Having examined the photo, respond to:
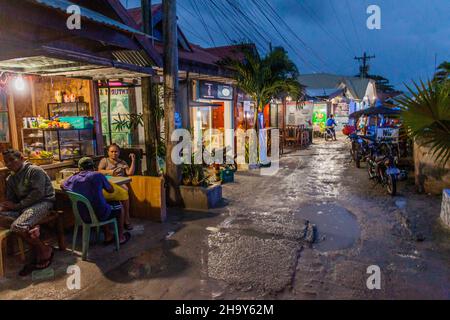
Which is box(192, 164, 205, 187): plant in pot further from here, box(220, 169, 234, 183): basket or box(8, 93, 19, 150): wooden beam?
box(8, 93, 19, 150): wooden beam

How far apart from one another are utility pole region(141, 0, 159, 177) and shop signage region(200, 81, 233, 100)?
406 centimetres

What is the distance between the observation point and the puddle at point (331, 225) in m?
5.29

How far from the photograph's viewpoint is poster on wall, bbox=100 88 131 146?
33.0 ft

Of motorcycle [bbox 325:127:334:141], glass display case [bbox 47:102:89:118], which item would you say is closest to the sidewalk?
glass display case [bbox 47:102:89:118]

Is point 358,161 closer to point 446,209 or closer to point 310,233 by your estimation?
point 446,209

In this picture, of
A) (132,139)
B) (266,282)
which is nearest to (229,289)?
(266,282)

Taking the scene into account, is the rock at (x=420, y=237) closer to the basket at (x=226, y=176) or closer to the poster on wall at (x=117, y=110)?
the basket at (x=226, y=176)

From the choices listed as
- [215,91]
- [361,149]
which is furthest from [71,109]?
[361,149]

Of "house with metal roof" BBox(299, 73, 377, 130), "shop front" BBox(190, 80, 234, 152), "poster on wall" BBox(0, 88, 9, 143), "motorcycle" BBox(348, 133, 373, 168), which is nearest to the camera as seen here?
"poster on wall" BBox(0, 88, 9, 143)

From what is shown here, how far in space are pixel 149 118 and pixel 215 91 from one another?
5.37m

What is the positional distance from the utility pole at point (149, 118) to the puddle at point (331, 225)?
3564 mm

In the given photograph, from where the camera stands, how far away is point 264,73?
11633 millimetres

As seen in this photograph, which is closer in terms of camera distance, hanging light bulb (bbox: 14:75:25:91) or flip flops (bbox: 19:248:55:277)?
flip flops (bbox: 19:248:55:277)

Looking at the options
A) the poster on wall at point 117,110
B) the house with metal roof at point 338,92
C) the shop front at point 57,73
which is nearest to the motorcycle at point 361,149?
the poster on wall at point 117,110
